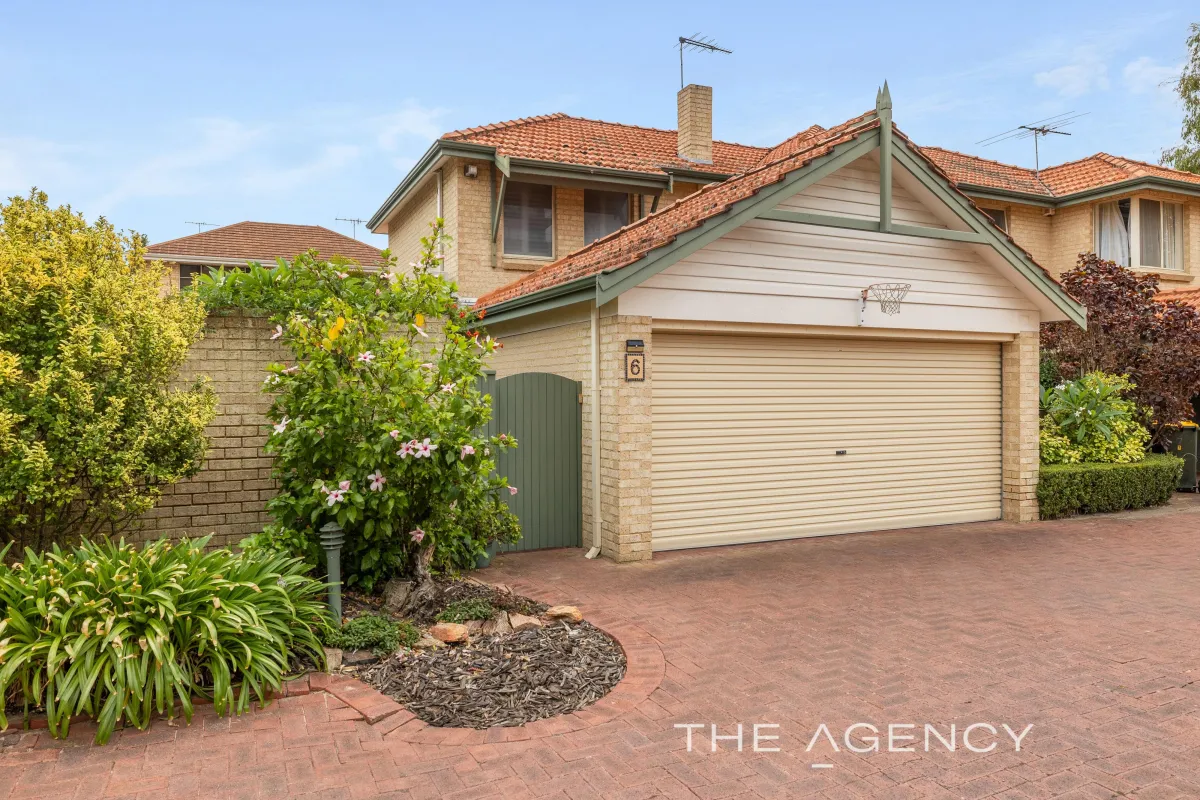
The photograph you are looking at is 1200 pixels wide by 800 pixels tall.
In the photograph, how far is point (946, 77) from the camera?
789 inches

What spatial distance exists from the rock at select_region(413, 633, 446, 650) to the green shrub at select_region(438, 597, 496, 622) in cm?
28

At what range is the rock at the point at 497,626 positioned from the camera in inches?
229


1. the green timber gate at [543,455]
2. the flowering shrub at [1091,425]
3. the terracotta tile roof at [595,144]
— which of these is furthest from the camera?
the terracotta tile roof at [595,144]

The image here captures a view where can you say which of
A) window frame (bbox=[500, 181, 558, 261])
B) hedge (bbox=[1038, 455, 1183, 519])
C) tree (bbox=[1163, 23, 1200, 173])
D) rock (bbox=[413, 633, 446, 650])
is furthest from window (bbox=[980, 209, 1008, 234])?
rock (bbox=[413, 633, 446, 650])

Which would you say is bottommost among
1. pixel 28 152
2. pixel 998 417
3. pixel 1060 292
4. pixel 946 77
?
pixel 998 417

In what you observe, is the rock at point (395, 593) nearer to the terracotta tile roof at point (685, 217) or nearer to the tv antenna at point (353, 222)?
the terracotta tile roof at point (685, 217)

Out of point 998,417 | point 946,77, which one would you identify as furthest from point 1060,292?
point 946,77

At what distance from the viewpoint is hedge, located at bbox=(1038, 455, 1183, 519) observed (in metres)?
11.2

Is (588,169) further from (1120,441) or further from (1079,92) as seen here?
(1079,92)

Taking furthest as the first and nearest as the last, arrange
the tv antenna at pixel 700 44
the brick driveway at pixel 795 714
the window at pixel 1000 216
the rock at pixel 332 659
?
the window at pixel 1000 216 < the tv antenna at pixel 700 44 < the rock at pixel 332 659 < the brick driveway at pixel 795 714

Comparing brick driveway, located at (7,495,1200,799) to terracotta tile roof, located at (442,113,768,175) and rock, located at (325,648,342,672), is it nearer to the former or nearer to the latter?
rock, located at (325,648,342,672)

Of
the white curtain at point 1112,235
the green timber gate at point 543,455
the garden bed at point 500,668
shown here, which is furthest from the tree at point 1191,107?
the garden bed at point 500,668

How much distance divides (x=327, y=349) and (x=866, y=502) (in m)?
7.16

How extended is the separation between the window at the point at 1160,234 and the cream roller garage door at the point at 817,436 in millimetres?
12462
